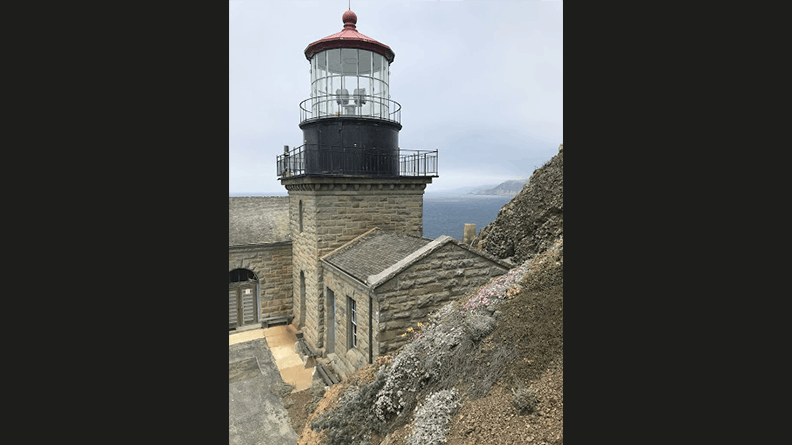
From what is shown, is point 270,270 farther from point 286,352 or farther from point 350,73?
point 350,73

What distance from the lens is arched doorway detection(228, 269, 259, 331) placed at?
15.6 m

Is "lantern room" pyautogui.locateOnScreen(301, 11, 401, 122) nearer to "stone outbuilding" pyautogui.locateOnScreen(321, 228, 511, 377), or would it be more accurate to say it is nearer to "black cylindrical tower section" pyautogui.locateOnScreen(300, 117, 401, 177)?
"black cylindrical tower section" pyautogui.locateOnScreen(300, 117, 401, 177)

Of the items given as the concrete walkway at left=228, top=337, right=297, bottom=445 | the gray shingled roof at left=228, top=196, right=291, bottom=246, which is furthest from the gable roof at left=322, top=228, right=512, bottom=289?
the gray shingled roof at left=228, top=196, right=291, bottom=246

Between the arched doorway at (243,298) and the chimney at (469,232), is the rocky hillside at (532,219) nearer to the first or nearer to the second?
the chimney at (469,232)

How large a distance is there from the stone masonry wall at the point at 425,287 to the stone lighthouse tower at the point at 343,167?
400 centimetres

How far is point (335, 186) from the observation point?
498 inches

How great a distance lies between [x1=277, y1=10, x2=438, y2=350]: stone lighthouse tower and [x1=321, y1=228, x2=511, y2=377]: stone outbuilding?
1.83 meters

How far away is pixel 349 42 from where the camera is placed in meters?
13.5

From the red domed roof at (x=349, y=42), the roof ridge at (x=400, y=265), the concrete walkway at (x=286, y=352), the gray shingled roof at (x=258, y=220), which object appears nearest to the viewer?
the roof ridge at (x=400, y=265)

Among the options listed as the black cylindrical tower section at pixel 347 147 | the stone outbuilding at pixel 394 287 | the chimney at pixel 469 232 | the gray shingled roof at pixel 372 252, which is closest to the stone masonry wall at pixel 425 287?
the stone outbuilding at pixel 394 287

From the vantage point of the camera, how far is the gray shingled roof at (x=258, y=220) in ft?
52.2

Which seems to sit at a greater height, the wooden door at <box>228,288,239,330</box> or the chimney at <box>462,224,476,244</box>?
the chimney at <box>462,224,476,244</box>

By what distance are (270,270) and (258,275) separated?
51 centimetres

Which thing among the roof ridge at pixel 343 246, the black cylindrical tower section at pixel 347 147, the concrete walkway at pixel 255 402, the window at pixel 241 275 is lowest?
the concrete walkway at pixel 255 402
